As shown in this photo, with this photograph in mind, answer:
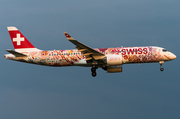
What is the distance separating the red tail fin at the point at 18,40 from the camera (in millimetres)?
50644

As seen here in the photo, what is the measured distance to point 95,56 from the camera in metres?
46.3


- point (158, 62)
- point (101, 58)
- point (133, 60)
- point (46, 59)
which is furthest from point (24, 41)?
point (158, 62)

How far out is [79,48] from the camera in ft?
147

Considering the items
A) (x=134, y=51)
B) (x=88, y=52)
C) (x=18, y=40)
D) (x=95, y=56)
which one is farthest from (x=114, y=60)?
(x=18, y=40)

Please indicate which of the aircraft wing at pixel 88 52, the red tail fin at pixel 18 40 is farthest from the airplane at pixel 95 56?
the red tail fin at pixel 18 40

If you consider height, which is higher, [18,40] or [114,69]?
[18,40]

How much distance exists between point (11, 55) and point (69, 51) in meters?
9.66

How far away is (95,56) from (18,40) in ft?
47.8

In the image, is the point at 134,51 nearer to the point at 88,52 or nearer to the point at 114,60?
the point at 114,60

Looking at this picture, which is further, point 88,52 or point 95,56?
point 95,56

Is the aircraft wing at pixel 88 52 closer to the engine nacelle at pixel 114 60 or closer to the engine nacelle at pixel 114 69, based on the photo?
the engine nacelle at pixel 114 60

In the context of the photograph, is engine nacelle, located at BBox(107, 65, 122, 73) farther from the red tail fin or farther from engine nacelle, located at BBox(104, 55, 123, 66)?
the red tail fin

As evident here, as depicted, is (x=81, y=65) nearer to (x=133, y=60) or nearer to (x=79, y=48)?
(x=79, y=48)

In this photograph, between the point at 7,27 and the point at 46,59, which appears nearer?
the point at 46,59
